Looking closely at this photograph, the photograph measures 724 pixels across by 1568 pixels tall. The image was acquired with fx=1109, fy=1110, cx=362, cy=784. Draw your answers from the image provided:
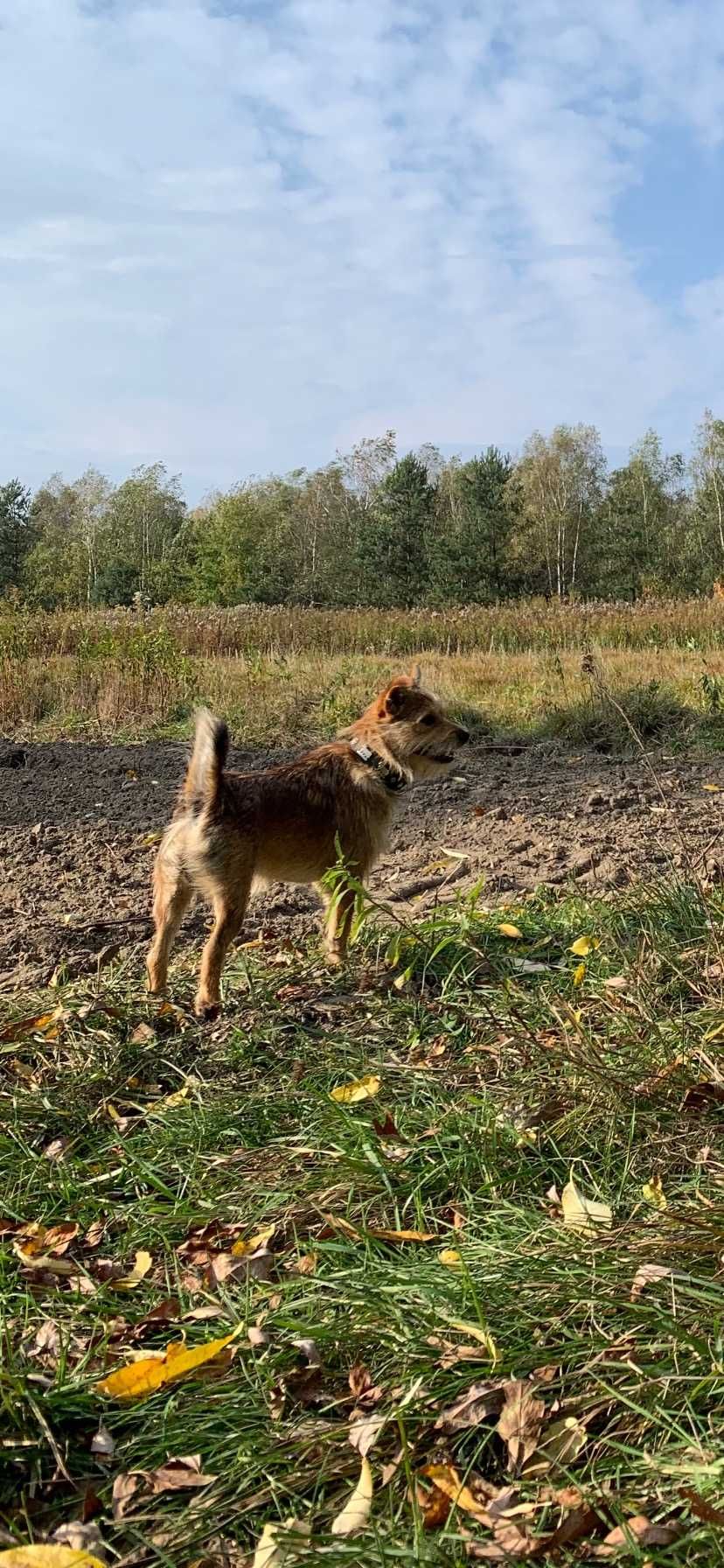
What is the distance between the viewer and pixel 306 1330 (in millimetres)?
2225

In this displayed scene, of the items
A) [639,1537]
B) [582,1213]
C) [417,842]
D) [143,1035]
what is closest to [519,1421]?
[639,1537]

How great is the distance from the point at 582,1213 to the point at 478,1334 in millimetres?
453

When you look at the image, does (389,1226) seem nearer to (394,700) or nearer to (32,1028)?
(32,1028)

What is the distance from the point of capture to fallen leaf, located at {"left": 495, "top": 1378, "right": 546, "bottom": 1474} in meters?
1.93

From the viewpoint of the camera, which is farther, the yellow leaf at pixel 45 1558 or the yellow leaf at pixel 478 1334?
the yellow leaf at pixel 478 1334

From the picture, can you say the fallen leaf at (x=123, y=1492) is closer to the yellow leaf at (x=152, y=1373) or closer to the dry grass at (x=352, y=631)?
the yellow leaf at (x=152, y=1373)

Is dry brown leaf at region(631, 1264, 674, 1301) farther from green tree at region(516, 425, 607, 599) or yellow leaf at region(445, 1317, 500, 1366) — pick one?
green tree at region(516, 425, 607, 599)

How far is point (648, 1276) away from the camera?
2197 millimetres

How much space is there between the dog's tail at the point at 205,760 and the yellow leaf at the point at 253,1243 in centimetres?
208

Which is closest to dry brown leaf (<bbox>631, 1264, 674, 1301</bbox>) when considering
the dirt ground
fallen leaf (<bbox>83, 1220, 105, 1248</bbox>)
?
fallen leaf (<bbox>83, 1220, 105, 1248</bbox>)

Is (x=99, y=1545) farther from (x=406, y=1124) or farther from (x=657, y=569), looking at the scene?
(x=657, y=569)

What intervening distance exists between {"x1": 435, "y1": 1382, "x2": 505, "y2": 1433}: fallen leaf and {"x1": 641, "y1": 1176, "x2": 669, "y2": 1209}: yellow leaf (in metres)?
0.62

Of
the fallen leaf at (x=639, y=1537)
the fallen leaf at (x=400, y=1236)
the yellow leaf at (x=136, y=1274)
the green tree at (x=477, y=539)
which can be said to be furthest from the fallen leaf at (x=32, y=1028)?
the green tree at (x=477, y=539)

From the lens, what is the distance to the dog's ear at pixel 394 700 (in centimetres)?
581
